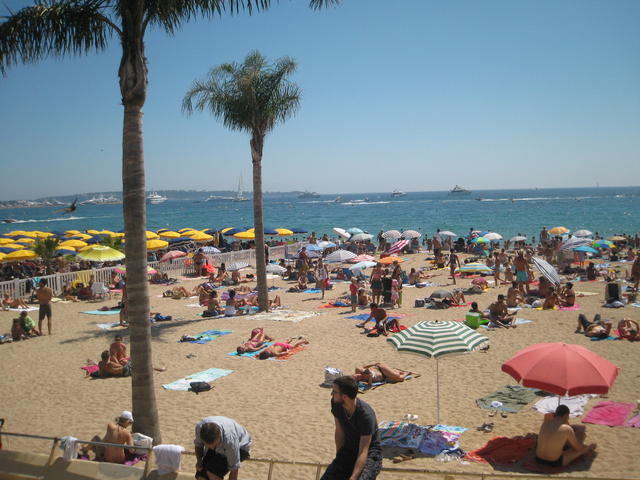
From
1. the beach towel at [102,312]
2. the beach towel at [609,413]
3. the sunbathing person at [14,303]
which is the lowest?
the beach towel at [102,312]

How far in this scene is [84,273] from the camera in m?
20.5

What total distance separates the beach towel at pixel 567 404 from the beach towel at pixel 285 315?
819 centimetres

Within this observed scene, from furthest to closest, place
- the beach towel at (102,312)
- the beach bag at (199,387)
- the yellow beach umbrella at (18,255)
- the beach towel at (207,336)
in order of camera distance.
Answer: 1. the yellow beach umbrella at (18,255)
2. the beach towel at (102,312)
3. the beach towel at (207,336)
4. the beach bag at (199,387)

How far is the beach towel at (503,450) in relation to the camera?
6.20m

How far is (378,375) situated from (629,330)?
20.6 ft

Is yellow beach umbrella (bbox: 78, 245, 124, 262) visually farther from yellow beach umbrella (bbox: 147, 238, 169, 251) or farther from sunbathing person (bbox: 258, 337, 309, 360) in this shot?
sunbathing person (bbox: 258, 337, 309, 360)

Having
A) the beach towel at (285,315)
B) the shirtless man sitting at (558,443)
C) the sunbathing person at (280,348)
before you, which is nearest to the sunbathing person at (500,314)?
the sunbathing person at (280,348)

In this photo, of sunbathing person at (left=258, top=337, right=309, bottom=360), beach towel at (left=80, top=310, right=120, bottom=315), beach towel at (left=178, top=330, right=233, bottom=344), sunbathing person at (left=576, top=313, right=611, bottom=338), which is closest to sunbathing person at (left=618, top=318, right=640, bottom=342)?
sunbathing person at (left=576, top=313, right=611, bottom=338)

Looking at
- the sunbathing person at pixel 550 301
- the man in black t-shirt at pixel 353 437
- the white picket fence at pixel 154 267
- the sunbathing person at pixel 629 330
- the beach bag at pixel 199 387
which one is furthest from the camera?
the white picket fence at pixel 154 267

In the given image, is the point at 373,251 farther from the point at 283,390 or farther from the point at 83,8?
the point at 83,8

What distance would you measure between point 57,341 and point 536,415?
37.8ft

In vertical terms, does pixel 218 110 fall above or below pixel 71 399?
above

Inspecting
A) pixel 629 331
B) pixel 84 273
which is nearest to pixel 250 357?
pixel 629 331

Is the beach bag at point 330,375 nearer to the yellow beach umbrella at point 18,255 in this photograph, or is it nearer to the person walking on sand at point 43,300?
the person walking on sand at point 43,300
